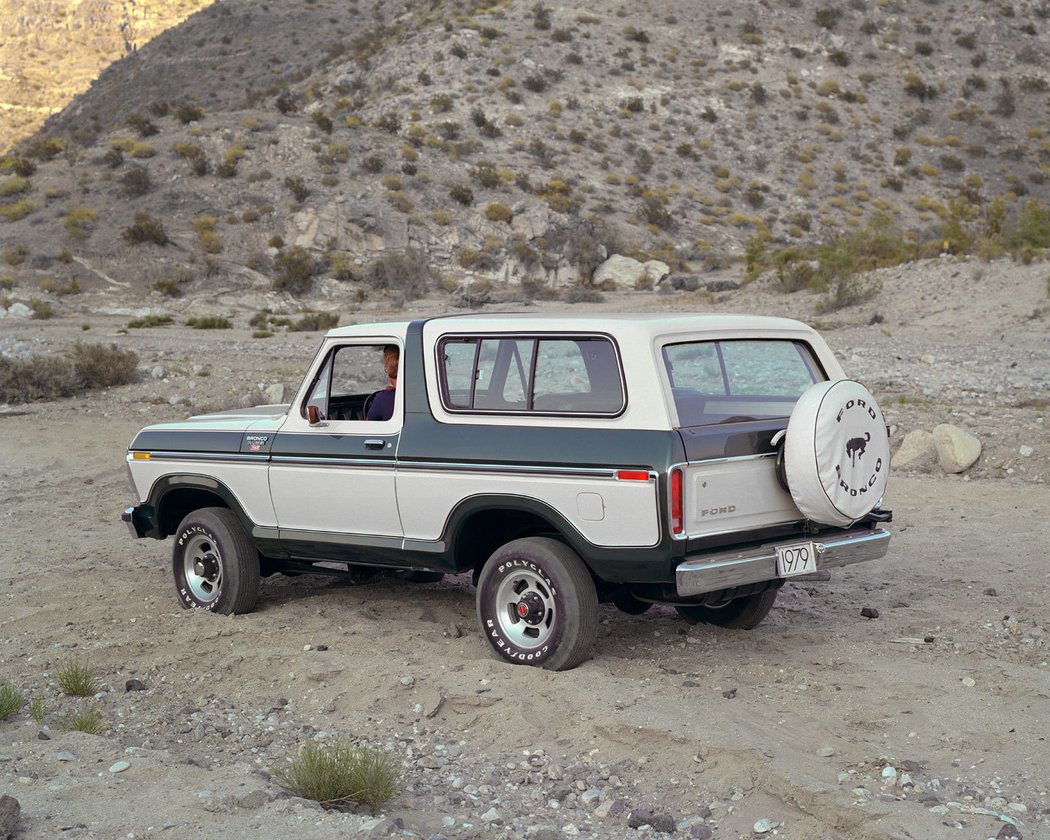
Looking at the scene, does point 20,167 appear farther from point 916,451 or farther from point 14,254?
point 916,451

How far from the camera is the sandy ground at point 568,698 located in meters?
4.32

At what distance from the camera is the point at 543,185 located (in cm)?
4303

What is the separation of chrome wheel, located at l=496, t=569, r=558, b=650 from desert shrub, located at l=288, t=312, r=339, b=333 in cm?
2164

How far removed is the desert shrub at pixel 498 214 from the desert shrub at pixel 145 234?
11005mm

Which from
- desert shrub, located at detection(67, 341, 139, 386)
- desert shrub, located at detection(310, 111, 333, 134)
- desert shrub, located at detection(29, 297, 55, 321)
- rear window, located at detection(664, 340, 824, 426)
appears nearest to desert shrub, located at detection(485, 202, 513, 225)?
desert shrub, located at detection(310, 111, 333, 134)

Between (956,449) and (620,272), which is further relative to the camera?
(620,272)

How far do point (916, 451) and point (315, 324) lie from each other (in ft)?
60.9

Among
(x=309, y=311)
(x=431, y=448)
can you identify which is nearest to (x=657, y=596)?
(x=431, y=448)


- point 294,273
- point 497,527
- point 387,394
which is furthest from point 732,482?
point 294,273

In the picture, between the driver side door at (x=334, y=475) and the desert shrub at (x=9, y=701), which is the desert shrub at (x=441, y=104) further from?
the desert shrub at (x=9, y=701)

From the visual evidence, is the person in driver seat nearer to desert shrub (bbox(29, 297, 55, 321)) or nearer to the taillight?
the taillight

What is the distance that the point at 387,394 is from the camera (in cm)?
647

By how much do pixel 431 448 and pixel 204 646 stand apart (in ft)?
6.10

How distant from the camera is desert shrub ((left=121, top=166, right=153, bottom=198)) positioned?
1545 inches
